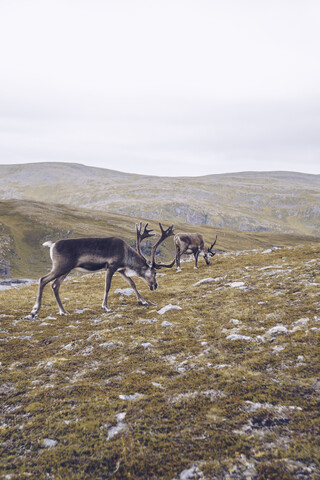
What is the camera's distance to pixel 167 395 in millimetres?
5672

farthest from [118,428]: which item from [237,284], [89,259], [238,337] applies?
[237,284]

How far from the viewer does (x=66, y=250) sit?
13.6 m

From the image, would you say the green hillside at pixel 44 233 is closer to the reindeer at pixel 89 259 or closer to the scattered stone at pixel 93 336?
the reindeer at pixel 89 259

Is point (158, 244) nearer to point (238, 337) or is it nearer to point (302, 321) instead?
point (238, 337)

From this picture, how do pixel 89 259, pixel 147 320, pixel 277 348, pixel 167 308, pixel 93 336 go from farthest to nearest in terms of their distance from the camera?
1. pixel 89 259
2. pixel 167 308
3. pixel 147 320
4. pixel 93 336
5. pixel 277 348

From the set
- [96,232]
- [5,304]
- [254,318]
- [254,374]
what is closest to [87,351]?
[254,374]

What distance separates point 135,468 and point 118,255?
11155 millimetres

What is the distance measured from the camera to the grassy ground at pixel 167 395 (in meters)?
3.94

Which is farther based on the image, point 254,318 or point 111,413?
point 254,318

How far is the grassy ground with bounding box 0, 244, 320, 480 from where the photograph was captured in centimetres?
394

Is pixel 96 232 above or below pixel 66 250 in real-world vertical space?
below

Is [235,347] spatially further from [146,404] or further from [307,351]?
[146,404]

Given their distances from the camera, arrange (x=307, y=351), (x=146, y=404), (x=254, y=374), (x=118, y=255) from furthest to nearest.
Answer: (x=118, y=255) → (x=307, y=351) → (x=254, y=374) → (x=146, y=404)

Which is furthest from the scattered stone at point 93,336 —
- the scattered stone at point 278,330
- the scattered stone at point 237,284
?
the scattered stone at point 237,284
